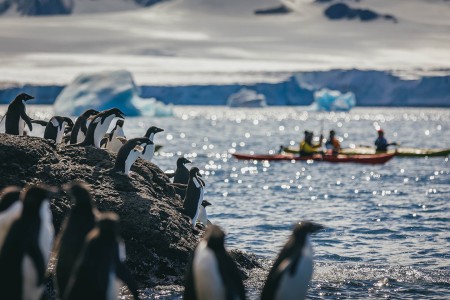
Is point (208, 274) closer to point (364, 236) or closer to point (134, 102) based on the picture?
point (364, 236)

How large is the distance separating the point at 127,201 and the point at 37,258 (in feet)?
13.8

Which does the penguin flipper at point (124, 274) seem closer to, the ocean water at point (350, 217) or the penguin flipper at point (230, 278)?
the penguin flipper at point (230, 278)

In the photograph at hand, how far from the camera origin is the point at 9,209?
8.55 m

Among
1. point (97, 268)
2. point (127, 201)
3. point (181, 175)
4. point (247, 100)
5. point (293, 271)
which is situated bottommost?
point (247, 100)

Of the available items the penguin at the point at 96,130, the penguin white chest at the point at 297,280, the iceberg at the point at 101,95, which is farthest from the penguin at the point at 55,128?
the iceberg at the point at 101,95

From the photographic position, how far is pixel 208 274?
827 cm

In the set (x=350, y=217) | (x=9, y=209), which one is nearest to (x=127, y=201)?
(x=9, y=209)

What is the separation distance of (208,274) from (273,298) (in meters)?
0.86

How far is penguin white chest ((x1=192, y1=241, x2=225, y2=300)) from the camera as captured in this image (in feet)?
27.1

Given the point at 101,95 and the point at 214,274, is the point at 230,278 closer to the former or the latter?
the point at 214,274

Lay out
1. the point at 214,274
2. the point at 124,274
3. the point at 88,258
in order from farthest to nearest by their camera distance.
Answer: the point at 124,274
the point at 214,274
the point at 88,258

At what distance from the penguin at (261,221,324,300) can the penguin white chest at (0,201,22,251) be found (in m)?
2.47

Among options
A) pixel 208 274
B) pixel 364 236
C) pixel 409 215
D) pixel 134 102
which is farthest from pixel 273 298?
pixel 134 102

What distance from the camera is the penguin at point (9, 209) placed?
8.34m
